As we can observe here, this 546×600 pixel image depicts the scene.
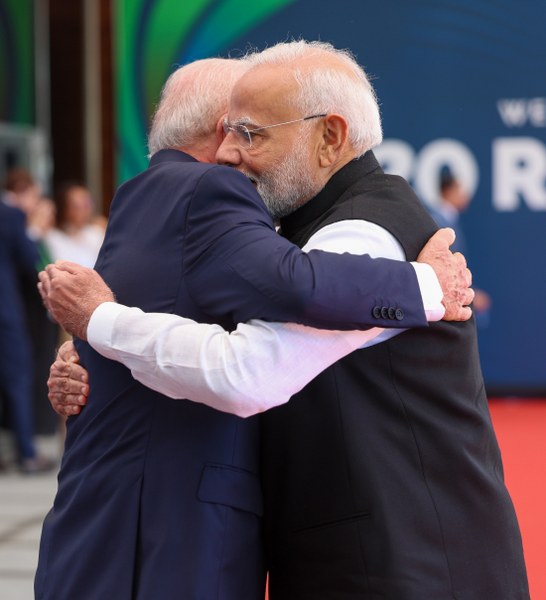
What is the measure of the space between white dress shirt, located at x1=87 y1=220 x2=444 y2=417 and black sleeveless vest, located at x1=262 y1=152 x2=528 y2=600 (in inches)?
3.1

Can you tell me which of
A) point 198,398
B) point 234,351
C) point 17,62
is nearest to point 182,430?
point 198,398

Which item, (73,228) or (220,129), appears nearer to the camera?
(220,129)

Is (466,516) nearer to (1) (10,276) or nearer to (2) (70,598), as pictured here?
(2) (70,598)

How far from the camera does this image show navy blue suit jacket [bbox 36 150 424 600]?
199 cm

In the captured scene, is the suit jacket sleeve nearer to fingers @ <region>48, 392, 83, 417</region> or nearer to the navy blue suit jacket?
the navy blue suit jacket

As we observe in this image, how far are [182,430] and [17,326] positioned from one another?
5.46m

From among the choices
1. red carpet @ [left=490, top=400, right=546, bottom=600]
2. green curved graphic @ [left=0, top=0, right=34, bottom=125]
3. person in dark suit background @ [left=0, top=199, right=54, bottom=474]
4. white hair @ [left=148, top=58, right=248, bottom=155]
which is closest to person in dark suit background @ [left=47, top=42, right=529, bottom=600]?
white hair @ [left=148, top=58, right=248, bottom=155]

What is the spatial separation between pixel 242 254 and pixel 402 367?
36 cm

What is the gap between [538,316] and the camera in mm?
9375

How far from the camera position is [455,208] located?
30.7ft

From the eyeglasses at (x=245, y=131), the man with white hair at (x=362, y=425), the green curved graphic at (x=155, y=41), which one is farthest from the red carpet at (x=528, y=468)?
the green curved graphic at (x=155, y=41)

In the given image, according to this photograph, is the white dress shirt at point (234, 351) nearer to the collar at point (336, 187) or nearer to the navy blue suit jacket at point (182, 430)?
the navy blue suit jacket at point (182, 430)

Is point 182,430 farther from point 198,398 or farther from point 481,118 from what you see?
point 481,118

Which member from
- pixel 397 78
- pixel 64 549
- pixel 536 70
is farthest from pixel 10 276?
pixel 64 549
